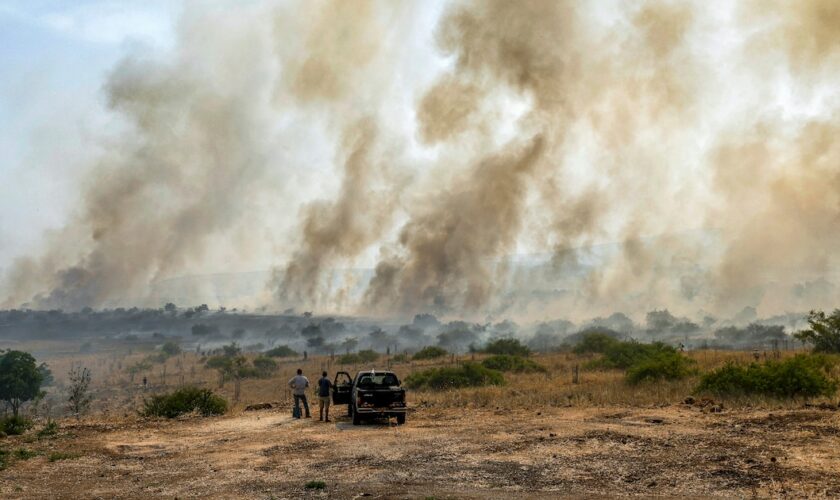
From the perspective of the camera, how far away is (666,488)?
11.2 meters

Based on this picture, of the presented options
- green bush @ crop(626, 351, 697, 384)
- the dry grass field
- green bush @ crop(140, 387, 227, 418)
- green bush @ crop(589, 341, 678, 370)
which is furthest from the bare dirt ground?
green bush @ crop(589, 341, 678, 370)

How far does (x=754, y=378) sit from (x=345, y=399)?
1446 centimetres

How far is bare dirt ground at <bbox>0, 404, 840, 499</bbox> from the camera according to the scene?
11648mm

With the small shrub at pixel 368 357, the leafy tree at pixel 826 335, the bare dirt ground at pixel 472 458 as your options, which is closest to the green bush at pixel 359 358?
the small shrub at pixel 368 357

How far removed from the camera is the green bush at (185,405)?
25.8 m

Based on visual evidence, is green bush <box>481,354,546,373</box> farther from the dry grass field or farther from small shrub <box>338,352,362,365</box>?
small shrub <box>338,352,362,365</box>

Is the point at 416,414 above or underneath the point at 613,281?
underneath

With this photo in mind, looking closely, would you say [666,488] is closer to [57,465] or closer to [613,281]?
[57,465]

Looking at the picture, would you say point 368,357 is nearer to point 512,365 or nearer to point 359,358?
point 359,358

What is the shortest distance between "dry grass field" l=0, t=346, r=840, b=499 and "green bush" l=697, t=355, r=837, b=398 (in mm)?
1144

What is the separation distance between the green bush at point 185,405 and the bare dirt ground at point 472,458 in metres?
4.25

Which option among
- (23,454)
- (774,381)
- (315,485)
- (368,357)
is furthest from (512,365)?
(315,485)

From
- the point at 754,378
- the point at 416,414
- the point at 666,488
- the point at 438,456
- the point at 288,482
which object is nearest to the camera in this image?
the point at 666,488

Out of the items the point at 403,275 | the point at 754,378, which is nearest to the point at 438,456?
the point at 754,378
